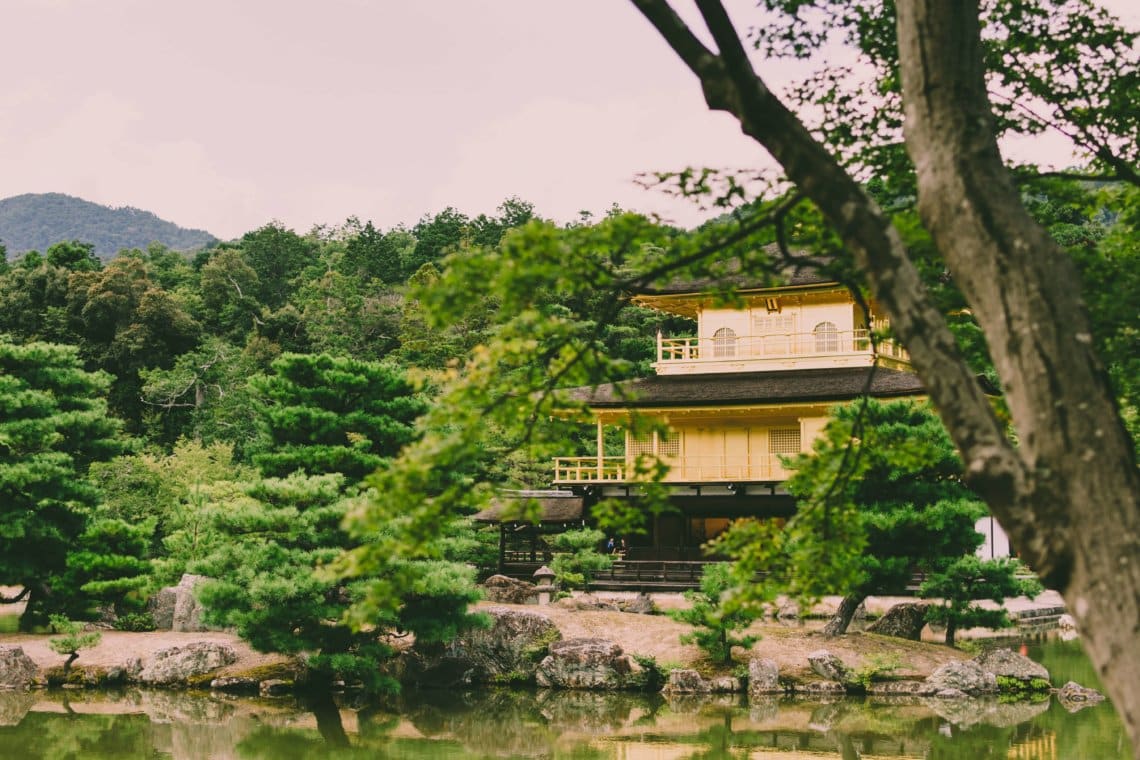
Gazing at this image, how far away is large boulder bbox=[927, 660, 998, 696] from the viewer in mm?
14289

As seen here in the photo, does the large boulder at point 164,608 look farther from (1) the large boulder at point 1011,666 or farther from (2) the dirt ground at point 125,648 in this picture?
(1) the large boulder at point 1011,666

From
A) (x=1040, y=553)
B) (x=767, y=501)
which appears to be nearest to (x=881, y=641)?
(x=767, y=501)

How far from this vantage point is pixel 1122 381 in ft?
17.2

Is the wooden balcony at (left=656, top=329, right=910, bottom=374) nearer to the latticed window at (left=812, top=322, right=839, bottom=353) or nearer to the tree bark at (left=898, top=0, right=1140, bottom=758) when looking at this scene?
the latticed window at (left=812, top=322, right=839, bottom=353)

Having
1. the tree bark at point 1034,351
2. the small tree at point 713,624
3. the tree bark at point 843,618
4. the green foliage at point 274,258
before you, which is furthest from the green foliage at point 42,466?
the green foliage at point 274,258

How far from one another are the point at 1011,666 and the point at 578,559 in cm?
771

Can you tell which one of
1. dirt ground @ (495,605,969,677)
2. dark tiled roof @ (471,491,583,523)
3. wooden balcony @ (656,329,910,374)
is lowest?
dirt ground @ (495,605,969,677)

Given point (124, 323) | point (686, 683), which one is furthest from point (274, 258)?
point (686, 683)

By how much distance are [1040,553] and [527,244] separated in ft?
6.09

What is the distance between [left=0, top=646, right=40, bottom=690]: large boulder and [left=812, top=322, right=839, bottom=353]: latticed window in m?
15.6

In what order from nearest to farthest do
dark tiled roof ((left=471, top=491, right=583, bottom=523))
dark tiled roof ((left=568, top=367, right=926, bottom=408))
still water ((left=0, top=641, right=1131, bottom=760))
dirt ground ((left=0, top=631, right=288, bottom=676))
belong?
still water ((left=0, top=641, right=1131, bottom=760)) < dirt ground ((left=0, top=631, right=288, bottom=676)) < dark tiled roof ((left=568, top=367, right=926, bottom=408)) < dark tiled roof ((left=471, top=491, right=583, bottom=523))

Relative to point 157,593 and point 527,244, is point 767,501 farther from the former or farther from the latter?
point 527,244

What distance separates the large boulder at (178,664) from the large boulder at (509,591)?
17.0 feet

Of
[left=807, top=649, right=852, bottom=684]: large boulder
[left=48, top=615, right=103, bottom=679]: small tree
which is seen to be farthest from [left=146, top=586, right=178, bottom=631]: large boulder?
Answer: [left=807, top=649, right=852, bottom=684]: large boulder
